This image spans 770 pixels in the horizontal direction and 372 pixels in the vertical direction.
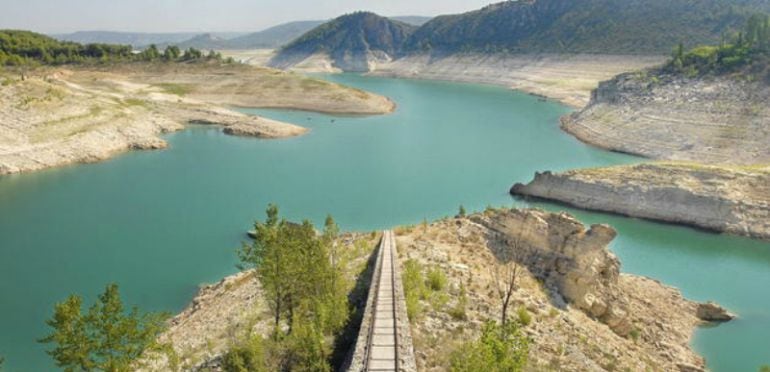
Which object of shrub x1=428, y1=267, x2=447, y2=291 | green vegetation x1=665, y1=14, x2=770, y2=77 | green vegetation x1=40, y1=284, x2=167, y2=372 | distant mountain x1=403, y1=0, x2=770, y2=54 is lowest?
shrub x1=428, y1=267, x2=447, y2=291

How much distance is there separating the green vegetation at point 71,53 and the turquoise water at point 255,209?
42.8m

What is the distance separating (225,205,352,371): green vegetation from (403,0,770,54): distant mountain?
116970 mm

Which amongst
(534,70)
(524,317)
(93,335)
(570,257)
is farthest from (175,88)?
(93,335)

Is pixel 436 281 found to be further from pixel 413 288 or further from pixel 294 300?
pixel 294 300

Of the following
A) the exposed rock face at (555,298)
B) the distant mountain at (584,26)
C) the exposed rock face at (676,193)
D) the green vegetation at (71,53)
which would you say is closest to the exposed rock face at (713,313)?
the exposed rock face at (555,298)

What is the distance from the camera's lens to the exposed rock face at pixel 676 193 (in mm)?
35000

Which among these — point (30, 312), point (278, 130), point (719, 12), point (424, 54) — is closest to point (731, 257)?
point (30, 312)

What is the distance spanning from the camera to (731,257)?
105ft

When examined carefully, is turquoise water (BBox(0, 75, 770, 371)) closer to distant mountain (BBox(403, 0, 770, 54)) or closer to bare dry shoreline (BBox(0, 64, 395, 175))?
bare dry shoreline (BBox(0, 64, 395, 175))

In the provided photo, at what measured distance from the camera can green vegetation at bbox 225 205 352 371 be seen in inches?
553

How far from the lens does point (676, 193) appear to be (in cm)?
3694

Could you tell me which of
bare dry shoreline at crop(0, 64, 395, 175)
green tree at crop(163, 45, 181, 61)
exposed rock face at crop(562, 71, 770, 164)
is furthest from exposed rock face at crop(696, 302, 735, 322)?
green tree at crop(163, 45, 181, 61)

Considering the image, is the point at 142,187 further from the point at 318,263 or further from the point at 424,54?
the point at 424,54

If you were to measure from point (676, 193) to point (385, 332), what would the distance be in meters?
29.5
